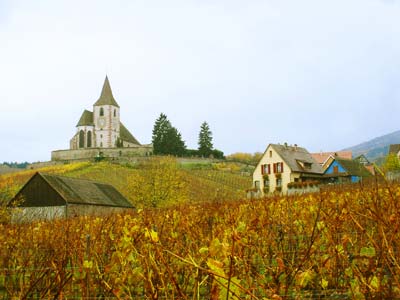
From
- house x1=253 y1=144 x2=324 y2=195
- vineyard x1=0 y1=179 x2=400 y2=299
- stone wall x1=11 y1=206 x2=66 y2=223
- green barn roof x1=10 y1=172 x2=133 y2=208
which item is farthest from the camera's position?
house x1=253 y1=144 x2=324 y2=195

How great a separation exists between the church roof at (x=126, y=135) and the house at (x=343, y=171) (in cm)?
5662

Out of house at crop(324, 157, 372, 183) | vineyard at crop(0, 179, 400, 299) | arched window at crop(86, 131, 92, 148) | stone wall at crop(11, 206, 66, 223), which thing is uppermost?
arched window at crop(86, 131, 92, 148)

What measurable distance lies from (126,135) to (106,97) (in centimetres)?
873

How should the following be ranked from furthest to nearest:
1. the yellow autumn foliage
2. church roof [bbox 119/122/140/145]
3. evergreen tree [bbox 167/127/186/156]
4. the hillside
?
church roof [bbox 119/122/140/145]
evergreen tree [bbox 167/127/186/156]
the hillside
the yellow autumn foliage

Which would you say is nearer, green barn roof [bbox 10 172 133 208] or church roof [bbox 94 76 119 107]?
green barn roof [bbox 10 172 133 208]

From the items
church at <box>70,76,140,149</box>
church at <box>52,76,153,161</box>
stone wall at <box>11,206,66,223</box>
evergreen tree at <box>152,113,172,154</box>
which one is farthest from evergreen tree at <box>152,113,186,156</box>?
stone wall at <box>11,206,66,223</box>

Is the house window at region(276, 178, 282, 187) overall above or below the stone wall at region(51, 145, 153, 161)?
below

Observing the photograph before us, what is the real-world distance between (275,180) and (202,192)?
9141mm

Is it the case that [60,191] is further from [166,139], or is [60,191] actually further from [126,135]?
[126,135]

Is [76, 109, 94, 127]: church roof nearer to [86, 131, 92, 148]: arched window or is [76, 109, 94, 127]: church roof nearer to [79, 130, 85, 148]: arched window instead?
[79, 130, 85, 148]: arched window

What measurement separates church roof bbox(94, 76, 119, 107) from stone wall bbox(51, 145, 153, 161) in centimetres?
1406

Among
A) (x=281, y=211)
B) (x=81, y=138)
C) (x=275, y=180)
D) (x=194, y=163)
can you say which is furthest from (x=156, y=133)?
(x=281, y=211)

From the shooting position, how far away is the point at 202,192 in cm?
5597

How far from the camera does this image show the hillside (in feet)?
192
